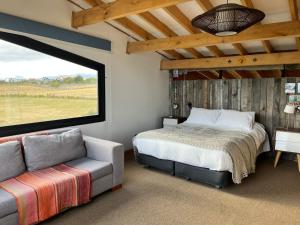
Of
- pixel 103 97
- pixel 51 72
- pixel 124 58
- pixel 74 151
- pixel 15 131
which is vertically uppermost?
pixel 124 58

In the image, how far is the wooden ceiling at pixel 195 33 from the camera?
2.87 m

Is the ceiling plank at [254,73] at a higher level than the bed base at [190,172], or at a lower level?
higher

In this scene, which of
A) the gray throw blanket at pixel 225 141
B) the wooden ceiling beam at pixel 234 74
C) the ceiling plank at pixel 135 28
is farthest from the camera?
the wooden ceiling beam at pixel 234 74

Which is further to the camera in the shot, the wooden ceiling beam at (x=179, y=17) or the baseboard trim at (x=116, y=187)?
the wooden ceiling beam at (x=179, y=17)

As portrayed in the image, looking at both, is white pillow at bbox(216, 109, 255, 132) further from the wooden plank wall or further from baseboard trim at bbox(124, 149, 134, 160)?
baseboard trim at bbox(124, 149, 134, 160)

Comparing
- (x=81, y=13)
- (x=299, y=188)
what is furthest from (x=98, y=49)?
(x=299, y=188)

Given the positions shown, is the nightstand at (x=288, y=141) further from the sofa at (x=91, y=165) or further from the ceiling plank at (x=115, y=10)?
the ceiling plank at (x=115, y=10)

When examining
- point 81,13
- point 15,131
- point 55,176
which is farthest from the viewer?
point 81,13

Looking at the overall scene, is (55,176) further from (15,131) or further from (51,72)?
(51,72)

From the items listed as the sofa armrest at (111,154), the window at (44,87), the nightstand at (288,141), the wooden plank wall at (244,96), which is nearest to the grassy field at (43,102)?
the window at (44,87)

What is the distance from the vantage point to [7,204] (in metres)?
2.00

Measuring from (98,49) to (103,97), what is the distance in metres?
0.81

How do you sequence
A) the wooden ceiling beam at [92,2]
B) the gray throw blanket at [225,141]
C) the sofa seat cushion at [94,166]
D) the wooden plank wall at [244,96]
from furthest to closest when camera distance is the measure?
the wooden plank wall at [244,96], the wooden ceiling beam at [92,2], the gray throw blanket at [225,141], the sofa seat cushion at [94,166]

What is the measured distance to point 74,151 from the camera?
118 inches
